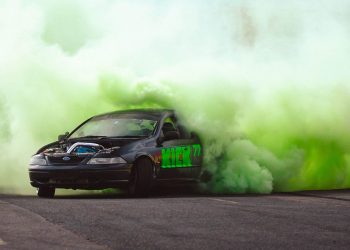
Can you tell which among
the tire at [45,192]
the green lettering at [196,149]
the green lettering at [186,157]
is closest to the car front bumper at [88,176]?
the tire at [45,192]

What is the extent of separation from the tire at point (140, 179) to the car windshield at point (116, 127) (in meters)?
0.63

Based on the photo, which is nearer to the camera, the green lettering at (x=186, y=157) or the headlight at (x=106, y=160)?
the headlight at (x=106, y=160)

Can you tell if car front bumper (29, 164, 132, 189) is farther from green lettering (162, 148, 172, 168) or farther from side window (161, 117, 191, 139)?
side window (161, 117, 191, 139)

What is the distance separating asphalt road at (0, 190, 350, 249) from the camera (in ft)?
28.7

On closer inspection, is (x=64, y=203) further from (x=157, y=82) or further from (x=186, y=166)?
(x=157, y=82)

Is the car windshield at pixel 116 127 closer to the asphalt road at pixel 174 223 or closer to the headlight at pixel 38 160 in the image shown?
the headlight at pixel 38 160

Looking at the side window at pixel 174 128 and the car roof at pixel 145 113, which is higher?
the car roof at pixel 145 113

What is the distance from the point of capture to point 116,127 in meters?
15.5

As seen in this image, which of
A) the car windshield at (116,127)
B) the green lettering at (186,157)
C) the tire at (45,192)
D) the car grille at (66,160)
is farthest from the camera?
the green lettering at (186,157)

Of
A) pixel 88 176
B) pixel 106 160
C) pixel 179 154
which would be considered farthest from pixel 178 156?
pixel 88 176

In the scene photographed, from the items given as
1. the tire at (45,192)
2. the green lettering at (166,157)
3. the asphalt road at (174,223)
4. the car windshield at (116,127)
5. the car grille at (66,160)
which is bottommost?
the asphalt road at (174,223)

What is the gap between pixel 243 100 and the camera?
17953 mm

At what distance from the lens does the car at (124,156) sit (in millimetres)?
14203

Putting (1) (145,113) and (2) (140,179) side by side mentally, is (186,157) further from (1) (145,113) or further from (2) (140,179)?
(2) (140,179)
